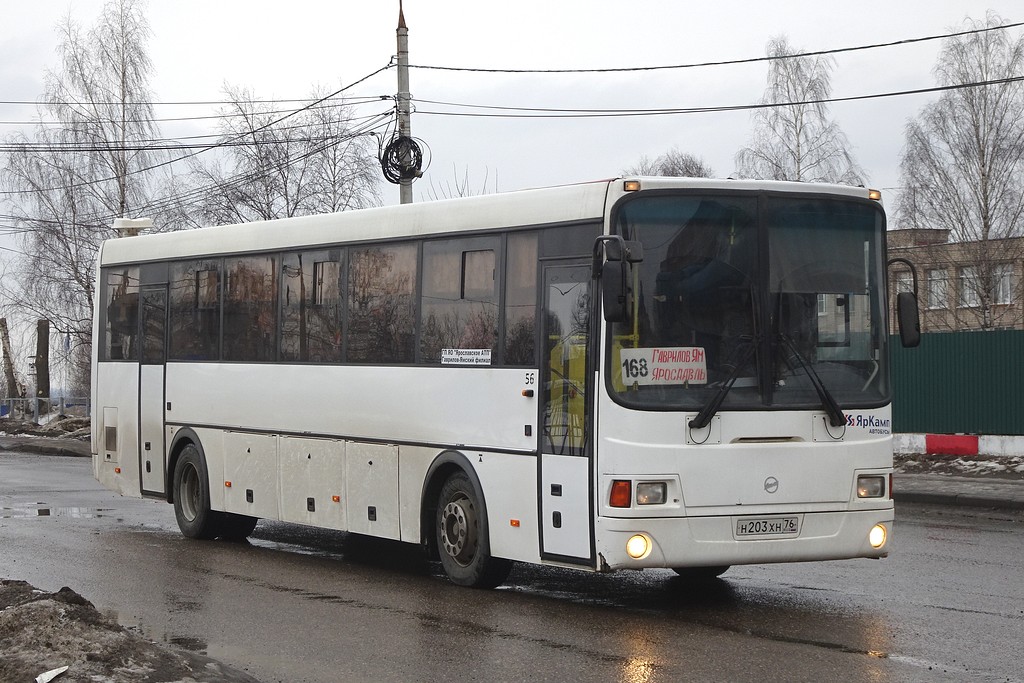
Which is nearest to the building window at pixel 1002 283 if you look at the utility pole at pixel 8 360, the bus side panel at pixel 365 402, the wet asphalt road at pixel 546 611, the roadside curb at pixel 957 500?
the roadside curb at pixel 957 500

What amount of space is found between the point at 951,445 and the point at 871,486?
1495cm

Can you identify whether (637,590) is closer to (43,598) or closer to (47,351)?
(43,598)

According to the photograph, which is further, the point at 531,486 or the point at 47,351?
the point at 47,351

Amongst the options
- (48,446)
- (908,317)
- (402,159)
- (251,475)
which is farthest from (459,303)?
(48,446)

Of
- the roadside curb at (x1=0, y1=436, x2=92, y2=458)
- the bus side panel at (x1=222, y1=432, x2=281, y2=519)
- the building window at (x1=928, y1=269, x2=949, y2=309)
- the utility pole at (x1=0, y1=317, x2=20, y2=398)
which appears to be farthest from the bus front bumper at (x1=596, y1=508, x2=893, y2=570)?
the utility pole at (x1=0, y1=317, x2=20, y2=398)

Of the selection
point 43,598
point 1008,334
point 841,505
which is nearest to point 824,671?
point 841,505

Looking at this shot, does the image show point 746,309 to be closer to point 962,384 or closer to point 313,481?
point 313,481

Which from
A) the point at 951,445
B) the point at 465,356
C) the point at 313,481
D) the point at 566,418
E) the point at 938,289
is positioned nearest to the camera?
the point at 566,418

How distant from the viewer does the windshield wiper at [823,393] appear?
388 inches

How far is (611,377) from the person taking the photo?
9.66m

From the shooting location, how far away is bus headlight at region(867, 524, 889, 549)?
32.7 feet

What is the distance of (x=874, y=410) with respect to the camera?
1006cm

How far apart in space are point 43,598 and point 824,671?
489 centimetres

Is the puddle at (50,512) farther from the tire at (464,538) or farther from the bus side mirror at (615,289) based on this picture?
the bus side mirror at (615,289)
